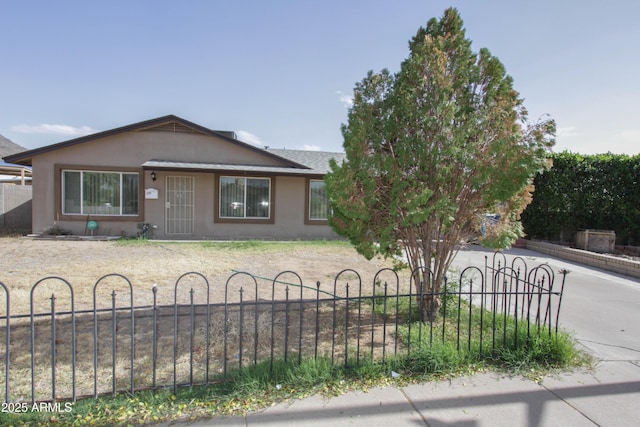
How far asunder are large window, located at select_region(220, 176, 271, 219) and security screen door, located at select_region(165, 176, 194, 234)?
111 centimetres

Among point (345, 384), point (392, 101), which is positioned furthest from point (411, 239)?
point (345, 384)

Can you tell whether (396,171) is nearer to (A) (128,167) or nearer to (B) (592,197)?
(B) (592,197)

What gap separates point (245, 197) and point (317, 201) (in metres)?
2.74

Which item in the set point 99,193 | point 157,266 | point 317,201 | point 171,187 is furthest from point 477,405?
point 99,193

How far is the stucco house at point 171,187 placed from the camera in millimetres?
11297

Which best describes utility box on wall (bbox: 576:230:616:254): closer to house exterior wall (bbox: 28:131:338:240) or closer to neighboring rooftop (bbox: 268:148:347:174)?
house exterior wall (bbox: 28:131:338:240)

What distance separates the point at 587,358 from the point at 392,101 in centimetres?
344

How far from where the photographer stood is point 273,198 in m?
12.7

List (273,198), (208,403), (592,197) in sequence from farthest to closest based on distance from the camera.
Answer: (273,198) < (592,197) < (208,403)

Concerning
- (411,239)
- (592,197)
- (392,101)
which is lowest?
(411,239)

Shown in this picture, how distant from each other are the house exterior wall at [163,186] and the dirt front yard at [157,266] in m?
1.18

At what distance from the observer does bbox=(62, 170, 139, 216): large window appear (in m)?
11.5

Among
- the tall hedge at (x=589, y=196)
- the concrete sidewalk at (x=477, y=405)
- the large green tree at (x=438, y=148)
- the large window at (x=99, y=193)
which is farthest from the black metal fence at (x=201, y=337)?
the tall hedge at (x=589, y=196)

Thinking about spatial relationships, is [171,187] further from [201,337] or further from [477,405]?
[477,405]
